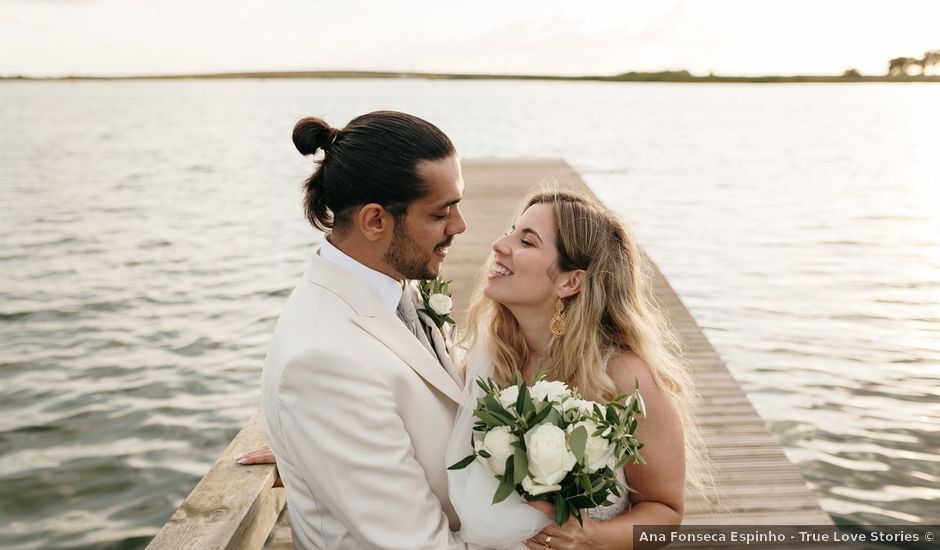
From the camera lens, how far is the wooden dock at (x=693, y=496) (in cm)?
288

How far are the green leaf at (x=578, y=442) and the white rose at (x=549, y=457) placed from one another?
2 cm

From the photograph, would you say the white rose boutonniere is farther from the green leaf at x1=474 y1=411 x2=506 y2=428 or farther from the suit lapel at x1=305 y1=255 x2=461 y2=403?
the green leaf at x1=474 y1=411 x2=506 y2=428

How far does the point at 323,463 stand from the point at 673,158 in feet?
119

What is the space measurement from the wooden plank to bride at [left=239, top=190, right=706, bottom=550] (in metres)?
0.12

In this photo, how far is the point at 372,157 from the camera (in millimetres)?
2887

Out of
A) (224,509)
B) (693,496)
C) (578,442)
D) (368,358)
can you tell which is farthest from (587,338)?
(693,496)

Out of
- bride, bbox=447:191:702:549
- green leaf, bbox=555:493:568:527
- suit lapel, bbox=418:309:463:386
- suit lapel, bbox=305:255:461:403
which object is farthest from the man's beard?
green leaf, bbox=555:493:568:527

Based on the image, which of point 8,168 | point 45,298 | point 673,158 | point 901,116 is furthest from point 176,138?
point 901,116

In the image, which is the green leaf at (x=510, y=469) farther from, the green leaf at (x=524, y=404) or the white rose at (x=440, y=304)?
the white rose at (x=440, y=304)

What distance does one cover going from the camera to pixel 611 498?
3.09 metres

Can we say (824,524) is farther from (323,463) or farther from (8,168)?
(8,168)

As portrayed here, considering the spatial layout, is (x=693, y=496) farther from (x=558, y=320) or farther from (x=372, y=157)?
(x=372, y=157)

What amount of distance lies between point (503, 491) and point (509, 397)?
0.30 metres

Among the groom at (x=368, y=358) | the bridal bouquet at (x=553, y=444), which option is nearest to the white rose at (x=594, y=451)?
the bridal bouquet at (x=553, y=444)
